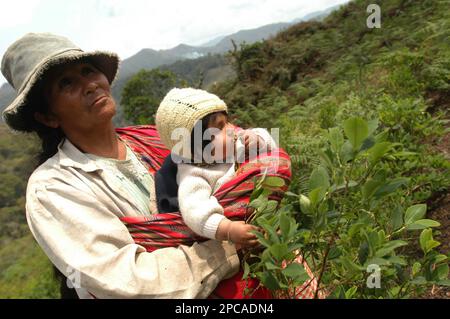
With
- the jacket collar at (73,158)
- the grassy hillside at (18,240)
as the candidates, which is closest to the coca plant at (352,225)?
the jacket collar at (73,158)

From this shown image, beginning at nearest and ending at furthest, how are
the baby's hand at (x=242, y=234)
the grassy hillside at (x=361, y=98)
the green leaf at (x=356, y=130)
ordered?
the green leaf at (x=356, y=130) → the baby's hand at (x=242, y=234) → the grassy hillside at (x=361, y=98)

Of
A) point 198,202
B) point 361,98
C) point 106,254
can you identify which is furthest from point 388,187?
point 361,98

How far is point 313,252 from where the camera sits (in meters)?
1.08

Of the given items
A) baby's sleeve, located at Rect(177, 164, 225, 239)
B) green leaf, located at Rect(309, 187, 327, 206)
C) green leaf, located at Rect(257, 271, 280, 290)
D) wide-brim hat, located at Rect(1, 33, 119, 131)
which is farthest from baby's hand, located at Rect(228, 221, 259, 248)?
wide-brim hat, located at Rect(1, 33, 119, 131)

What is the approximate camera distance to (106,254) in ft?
4.02

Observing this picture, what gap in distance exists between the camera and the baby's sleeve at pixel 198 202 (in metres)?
1.21

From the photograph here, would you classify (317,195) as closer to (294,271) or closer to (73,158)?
(294,271)

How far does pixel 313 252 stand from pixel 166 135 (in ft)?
2.21

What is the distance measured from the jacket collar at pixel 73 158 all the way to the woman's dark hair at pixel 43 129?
0.14m

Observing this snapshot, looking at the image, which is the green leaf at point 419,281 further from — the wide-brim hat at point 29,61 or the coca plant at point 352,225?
the wide-brim hat at point 29,61

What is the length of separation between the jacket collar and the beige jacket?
106mm

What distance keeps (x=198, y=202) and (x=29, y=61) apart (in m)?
0.99

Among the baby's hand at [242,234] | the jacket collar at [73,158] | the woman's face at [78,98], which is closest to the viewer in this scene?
the baby's hand at [242,234]
